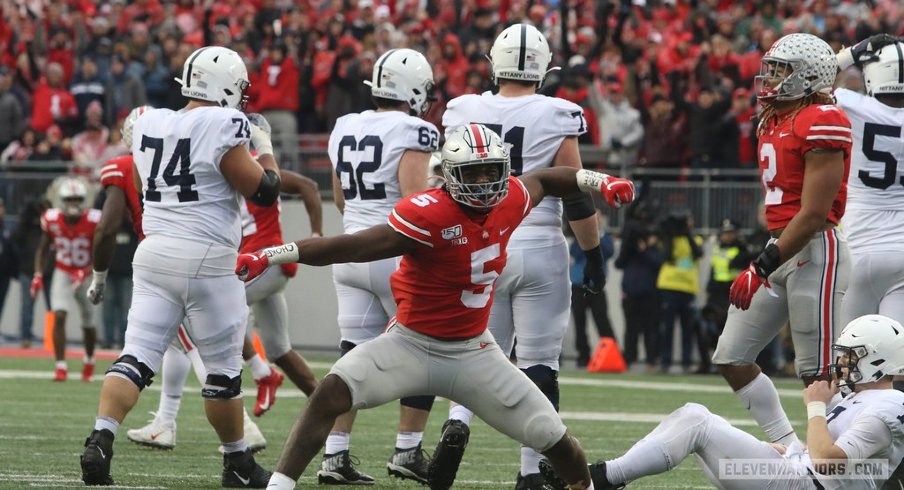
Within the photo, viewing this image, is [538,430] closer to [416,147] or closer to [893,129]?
[416,147]

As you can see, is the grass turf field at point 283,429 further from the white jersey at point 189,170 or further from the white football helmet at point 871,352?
the white football helmet at point 871,352

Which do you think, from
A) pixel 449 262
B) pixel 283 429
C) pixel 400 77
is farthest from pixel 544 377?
pixel 283 429

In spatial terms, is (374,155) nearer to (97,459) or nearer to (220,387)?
(220,387)

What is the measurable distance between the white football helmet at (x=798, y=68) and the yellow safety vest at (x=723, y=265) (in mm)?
8725

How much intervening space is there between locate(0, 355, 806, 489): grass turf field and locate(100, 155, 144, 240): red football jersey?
4.52 ft

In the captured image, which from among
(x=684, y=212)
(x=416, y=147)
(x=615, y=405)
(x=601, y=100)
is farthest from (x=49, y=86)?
(x=416, y=147)

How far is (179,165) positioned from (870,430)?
10.6 feet

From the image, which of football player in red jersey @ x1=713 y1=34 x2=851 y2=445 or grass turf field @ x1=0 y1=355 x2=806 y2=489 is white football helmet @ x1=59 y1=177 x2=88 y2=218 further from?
football player in red jersey @ x1=713 y1=34 x2=851 y2=445

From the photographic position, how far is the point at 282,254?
559cm

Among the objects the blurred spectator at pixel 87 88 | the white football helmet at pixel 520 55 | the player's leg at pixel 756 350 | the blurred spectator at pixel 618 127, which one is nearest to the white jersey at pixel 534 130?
the white football helmet at pixel 520 55

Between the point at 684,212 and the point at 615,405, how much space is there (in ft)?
14.6

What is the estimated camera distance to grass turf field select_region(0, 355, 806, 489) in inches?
291

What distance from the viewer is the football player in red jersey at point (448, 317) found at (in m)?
5.73

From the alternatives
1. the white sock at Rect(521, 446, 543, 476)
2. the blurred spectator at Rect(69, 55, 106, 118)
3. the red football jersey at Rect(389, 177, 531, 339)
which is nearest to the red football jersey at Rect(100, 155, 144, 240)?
the white sock at Rect(521, 446, 543, 476)
